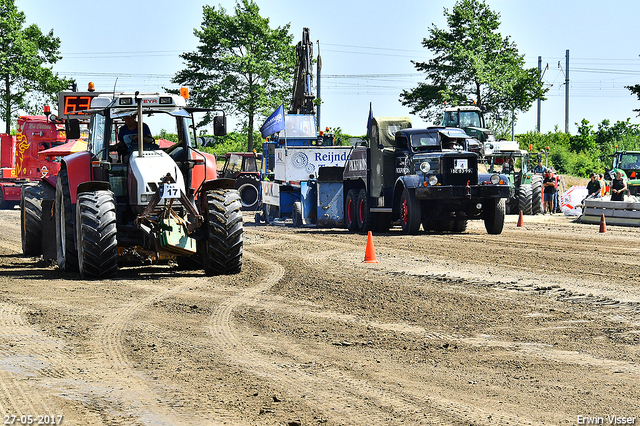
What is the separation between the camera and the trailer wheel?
1139 inches

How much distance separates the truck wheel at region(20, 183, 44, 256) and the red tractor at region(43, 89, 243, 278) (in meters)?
2.05

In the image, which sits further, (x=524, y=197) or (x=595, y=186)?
(x=524, y=197)

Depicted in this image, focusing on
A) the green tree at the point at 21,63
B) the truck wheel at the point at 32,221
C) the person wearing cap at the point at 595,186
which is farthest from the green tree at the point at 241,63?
the truck wheel at the point at 32,221

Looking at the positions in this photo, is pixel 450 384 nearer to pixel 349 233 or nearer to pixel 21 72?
pixel 349 233

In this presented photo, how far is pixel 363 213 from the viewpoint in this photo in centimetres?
2120

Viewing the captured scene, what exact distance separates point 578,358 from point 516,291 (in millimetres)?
3743

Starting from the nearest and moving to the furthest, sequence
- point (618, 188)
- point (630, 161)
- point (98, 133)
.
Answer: point (98, 133), point (618, 188), point (630, 161)

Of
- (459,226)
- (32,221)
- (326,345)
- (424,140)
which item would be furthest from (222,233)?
(459,226)

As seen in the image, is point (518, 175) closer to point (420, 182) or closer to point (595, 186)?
point (595, 186)

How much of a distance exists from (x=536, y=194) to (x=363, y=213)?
10.1 metres

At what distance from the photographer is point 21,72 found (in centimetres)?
3872

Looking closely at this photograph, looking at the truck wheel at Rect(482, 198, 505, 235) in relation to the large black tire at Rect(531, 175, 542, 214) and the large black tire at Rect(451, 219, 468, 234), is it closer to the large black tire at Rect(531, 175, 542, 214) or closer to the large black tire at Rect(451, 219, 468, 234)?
the large black tire at Rect(451, 219, 468, 234)

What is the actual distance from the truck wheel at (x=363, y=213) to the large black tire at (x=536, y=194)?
962cm

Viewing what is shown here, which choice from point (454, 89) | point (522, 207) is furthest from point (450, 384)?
point (454, 89)
